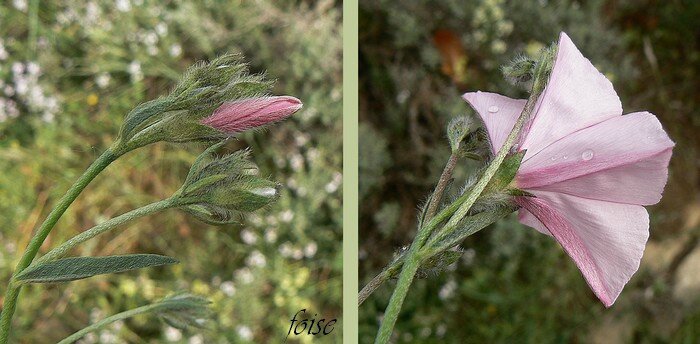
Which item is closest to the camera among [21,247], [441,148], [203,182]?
[203,182]

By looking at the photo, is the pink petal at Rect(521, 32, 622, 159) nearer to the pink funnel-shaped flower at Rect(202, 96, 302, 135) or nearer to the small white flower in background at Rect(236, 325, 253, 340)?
the pink funnel-shaped flower at Rect(202, 96, 302, 135)

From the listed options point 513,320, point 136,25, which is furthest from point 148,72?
point 513,320

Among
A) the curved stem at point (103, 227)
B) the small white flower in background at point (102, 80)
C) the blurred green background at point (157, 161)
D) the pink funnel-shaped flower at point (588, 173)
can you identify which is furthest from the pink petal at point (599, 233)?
the small white flower in background at point (102, 80)

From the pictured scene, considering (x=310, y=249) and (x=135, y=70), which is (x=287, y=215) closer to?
(x=310, y=249)

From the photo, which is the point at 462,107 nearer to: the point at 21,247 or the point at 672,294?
the point at 672,294

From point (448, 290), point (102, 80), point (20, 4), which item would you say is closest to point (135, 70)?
point (102, 80)

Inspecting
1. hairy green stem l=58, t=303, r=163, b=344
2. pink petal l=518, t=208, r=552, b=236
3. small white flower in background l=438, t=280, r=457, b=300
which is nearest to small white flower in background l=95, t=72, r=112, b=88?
small white flower in background l=438, t=280, r=457, b=300

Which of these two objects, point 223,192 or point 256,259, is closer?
point 223,192
